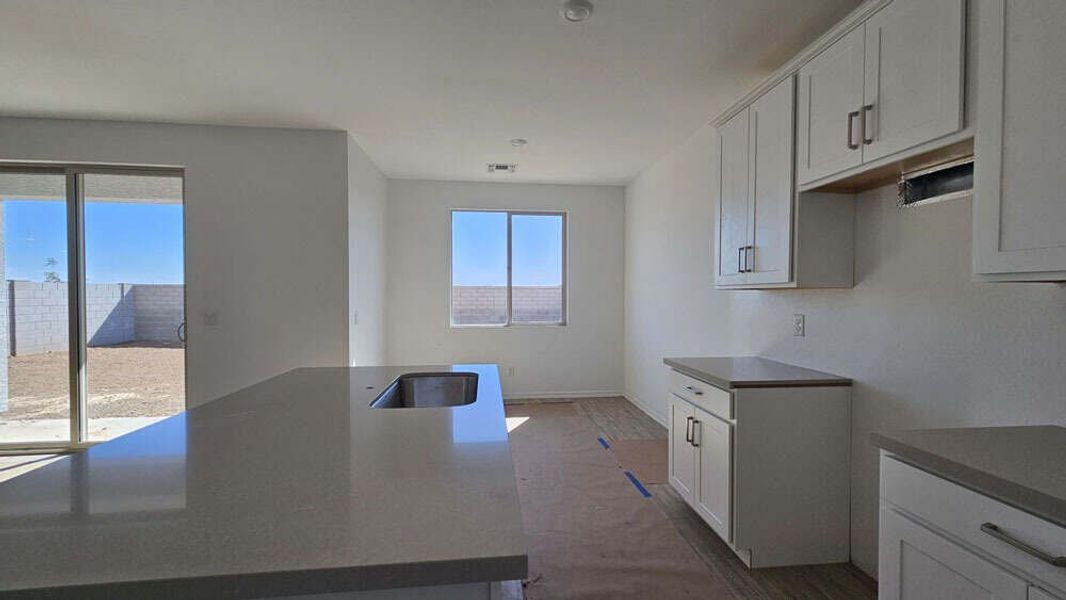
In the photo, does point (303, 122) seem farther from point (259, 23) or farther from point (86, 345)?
point (86, 345)

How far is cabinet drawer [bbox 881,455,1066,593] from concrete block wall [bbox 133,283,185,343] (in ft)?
14.8

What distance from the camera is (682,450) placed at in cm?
259

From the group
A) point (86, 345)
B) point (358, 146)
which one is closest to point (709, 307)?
point (358, 146)

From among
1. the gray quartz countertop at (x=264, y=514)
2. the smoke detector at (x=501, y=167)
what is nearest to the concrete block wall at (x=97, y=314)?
the smoke detector at (x=501, y=167)

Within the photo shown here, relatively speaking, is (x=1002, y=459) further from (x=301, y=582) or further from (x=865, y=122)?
(x=301, y=582)

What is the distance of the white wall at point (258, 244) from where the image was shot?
3502 mm

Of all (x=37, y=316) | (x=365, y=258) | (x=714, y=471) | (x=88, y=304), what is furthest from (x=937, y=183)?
(x=37, y=316)

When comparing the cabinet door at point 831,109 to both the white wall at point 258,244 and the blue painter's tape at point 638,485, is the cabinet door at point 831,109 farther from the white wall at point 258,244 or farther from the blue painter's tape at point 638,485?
the white wall at point 258,244

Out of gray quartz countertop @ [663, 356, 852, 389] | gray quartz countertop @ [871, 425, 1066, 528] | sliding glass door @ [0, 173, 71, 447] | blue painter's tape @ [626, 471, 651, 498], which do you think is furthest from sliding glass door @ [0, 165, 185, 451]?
gray quartz countertop @ [871, 425, 1066, 528]

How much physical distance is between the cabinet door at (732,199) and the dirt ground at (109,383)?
13.5ft

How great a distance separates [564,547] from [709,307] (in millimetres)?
2025

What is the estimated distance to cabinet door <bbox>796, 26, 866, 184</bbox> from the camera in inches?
67.1

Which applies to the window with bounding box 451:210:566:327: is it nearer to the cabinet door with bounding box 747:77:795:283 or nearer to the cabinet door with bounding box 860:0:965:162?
the cabinet door with bounding box 747:77:795:283

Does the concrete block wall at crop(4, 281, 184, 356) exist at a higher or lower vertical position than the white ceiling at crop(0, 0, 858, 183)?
lower
